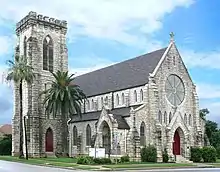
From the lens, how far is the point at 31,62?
219ft

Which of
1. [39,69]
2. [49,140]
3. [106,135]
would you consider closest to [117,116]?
[106,135]

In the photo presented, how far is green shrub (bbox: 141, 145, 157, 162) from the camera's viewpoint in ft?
168

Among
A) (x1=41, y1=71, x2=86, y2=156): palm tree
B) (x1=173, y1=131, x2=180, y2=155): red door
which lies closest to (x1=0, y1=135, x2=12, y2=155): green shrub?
(x1=41, y1=71, x2=86, y2=156): palm tree

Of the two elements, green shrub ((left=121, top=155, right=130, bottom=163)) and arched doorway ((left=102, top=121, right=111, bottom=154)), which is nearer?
green shrub ((left=121, top=155, right=130, bottom=163))

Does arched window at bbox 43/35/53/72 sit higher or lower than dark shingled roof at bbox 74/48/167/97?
higher

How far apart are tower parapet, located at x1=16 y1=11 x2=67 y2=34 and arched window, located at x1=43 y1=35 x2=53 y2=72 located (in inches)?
92.5

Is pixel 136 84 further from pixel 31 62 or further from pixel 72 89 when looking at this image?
pixel 31 62

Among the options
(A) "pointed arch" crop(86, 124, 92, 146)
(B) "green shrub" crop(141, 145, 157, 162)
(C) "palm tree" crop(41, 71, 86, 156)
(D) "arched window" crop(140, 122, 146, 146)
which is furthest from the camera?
(A) "pointed arch" crop(86, 124, 92, 146)

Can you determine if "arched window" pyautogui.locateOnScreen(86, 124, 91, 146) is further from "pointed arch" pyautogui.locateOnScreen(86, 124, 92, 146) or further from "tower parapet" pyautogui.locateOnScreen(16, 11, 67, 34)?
"tower parapet" pyautogui.locateOnScreen(16, 11, 67, 34)

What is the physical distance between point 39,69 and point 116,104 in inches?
575

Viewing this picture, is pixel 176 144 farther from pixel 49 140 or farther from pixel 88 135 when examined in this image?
pixel 49 140

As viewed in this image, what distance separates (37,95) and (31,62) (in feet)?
17.0

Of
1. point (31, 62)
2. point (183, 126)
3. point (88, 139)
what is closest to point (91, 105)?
point (88, 139)

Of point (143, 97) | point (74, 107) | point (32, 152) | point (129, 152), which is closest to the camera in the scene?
point (129, 152)
